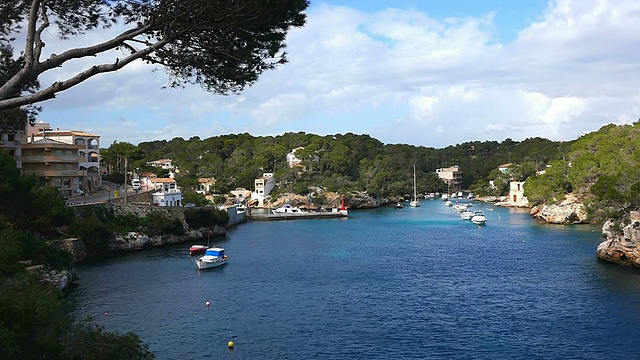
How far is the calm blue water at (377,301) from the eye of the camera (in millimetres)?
22281

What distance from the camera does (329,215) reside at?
277 feet

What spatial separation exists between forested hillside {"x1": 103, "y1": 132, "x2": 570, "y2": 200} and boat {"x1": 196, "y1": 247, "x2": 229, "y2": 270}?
4527 centimetres

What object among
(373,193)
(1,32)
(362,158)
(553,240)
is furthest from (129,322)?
(362,158)

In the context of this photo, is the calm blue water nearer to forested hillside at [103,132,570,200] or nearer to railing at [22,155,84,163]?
railing at [22,155,84,163]

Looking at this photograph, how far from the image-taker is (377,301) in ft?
96.3

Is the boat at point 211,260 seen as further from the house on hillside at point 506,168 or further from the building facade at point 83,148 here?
the house on hillside at point 506,168

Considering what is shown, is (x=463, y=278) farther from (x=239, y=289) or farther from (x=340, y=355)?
(x=340, y=355)

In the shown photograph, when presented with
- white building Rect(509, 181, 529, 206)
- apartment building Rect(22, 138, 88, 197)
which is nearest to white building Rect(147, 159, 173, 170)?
apartment building Rect(22, 138, 88, 197)

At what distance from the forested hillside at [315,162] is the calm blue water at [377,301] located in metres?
48.1

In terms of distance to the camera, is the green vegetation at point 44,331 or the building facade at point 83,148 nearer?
the green vegetation at point 44,331

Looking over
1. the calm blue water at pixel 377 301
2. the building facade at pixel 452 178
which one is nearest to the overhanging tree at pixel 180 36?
the calm blue water at pixel 377 301

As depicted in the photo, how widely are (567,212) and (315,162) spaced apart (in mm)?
56088

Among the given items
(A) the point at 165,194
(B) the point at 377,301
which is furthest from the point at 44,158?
(B) the point at 377,301

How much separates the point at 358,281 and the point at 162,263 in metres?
15.8
